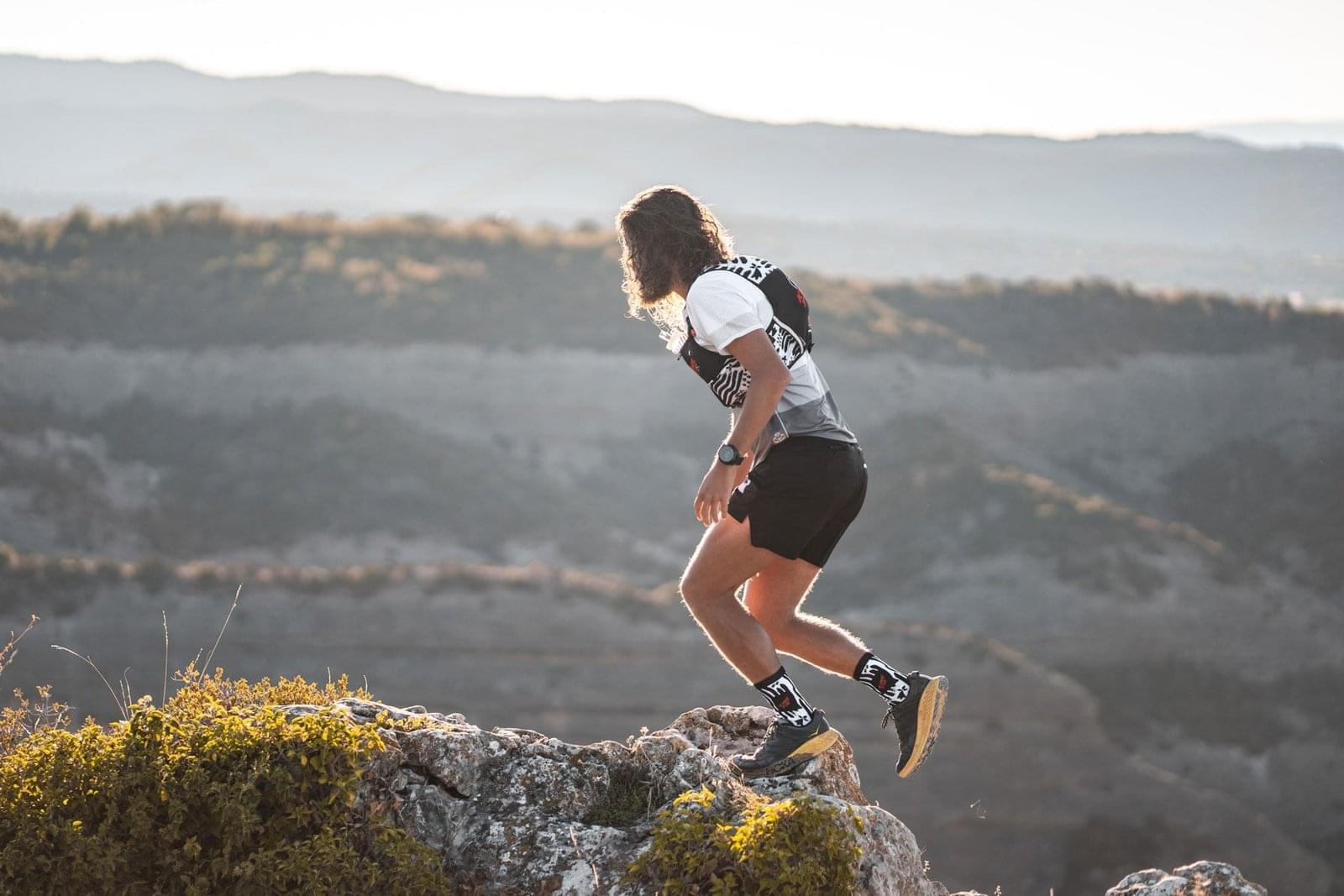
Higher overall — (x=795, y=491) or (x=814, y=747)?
(x=795, y=491)

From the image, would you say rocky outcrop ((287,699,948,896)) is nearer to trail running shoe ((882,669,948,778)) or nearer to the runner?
the runner

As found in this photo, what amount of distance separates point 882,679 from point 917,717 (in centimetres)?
18

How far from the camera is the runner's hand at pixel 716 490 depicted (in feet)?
13.8

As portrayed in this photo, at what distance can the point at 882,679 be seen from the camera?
4.60 meters

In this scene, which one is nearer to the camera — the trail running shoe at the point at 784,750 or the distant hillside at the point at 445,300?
the trail running shoe at the point at 784,750

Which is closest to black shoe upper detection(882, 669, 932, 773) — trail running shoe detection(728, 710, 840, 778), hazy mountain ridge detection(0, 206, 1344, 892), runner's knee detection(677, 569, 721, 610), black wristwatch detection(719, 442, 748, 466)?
trail running shoe detection(728, 710, 840, 778)

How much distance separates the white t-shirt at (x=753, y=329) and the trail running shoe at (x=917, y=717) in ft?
3.12

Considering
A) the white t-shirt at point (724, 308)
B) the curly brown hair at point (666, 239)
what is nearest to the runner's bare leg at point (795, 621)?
the white t-shirt at point (724, 308)

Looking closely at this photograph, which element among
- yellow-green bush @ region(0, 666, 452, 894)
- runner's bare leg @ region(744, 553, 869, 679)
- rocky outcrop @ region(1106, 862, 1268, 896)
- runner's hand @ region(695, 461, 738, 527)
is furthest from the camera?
rocky outcrop @ region(1106, 862, 1268, 896)

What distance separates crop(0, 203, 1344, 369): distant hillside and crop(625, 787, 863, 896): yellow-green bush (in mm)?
30769

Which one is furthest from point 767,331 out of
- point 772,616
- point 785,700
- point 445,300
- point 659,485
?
point 445,300

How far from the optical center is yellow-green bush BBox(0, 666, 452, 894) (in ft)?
10.9

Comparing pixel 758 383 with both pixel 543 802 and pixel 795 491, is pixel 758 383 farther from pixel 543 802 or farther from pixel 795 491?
pixel 543 802

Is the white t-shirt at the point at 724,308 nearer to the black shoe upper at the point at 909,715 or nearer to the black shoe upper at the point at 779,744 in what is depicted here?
the black shoe upper at the point at 779,744
